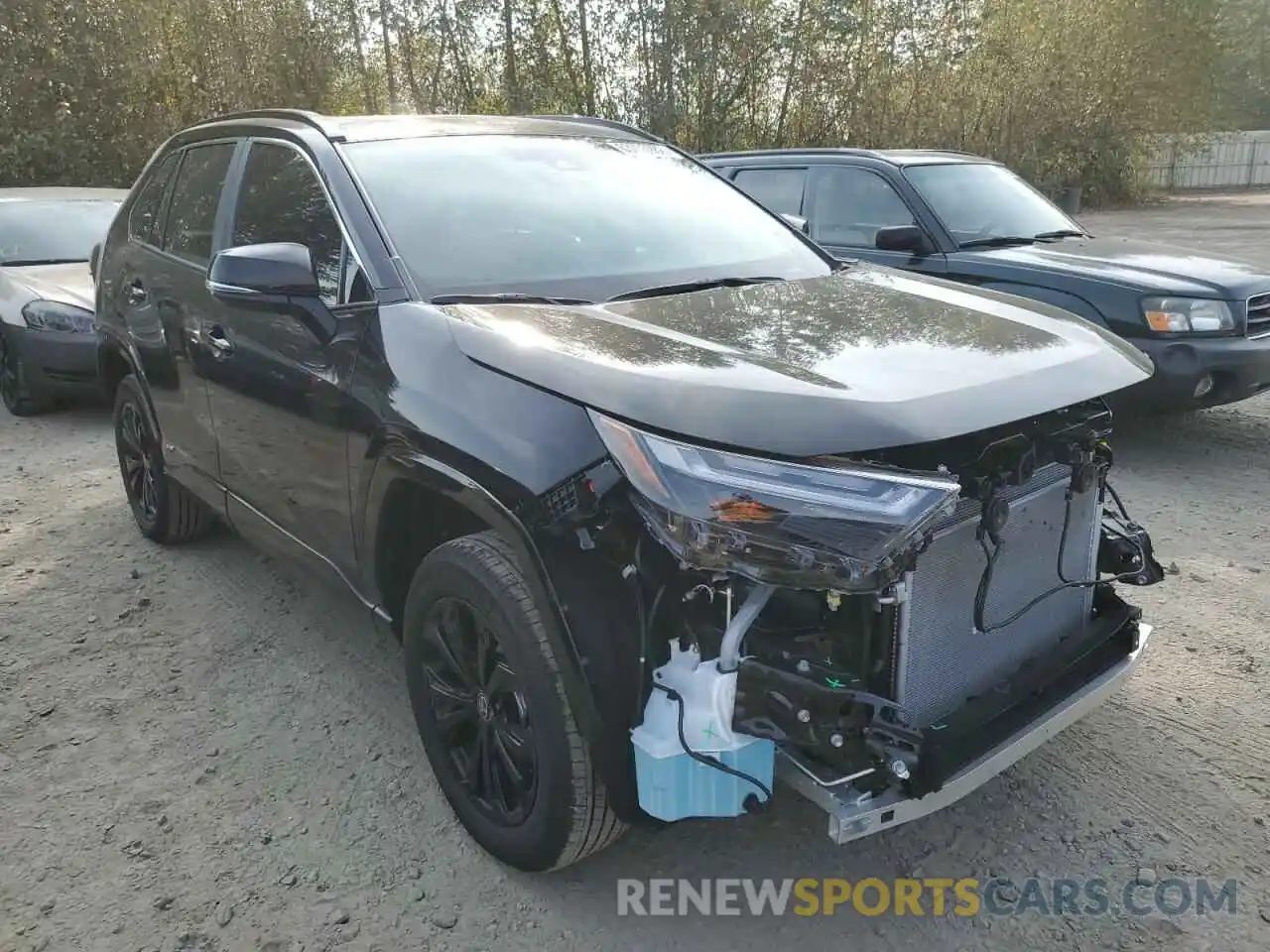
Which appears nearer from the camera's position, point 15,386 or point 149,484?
point 149,484

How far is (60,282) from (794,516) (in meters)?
7.25

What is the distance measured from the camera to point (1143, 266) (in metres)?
5.64

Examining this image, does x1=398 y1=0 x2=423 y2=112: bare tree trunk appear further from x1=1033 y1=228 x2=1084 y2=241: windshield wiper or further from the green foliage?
x1=1033 y1=228 x2=1084 y2=241: windshield wiper

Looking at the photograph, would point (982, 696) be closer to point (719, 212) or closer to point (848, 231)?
point (719, 212)

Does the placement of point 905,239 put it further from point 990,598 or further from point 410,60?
point 410,60

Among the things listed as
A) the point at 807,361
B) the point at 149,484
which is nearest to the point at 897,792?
the point at 807,361

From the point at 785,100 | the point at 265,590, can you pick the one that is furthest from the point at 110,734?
the point at 785,100

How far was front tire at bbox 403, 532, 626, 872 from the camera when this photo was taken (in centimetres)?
222

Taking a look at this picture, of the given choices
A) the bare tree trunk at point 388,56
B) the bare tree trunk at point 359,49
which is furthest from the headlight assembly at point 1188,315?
the bare tree trunk at point 359,49

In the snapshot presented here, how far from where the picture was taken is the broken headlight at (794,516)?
1.88m

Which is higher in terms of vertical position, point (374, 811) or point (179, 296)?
point (179, 296)

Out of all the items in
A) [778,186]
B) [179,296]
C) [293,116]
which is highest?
[293,116]

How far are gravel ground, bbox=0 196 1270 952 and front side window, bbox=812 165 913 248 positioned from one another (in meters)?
3.00

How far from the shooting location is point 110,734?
10.7 ft
